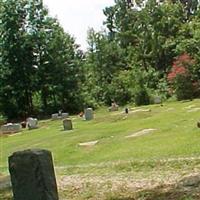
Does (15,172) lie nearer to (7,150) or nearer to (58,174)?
(58,174)

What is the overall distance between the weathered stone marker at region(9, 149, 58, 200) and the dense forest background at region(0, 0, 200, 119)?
4651 centimetres

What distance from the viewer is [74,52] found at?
63625 mm

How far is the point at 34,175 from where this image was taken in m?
7.79

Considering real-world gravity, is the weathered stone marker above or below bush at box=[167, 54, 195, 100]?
below

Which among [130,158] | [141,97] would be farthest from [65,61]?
[130,158]

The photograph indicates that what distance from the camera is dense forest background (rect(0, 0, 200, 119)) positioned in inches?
2281

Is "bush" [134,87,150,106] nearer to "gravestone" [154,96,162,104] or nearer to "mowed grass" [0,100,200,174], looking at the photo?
"gravestone" [154,96,162,104]

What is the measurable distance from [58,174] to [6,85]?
45595mm

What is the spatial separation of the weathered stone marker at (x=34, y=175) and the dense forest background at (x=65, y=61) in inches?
1831

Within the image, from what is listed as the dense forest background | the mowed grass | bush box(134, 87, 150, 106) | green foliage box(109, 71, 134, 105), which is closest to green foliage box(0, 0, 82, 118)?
the dense forest background

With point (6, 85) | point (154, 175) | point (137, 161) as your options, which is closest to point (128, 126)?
point (137, 161)

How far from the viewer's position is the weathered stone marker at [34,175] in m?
7.77

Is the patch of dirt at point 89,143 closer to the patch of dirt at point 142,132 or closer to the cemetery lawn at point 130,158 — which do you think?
the cemetery lawn at point 130,158

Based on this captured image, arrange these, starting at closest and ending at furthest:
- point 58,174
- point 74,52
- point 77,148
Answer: point 58,174
point 77,148
point 74,52
